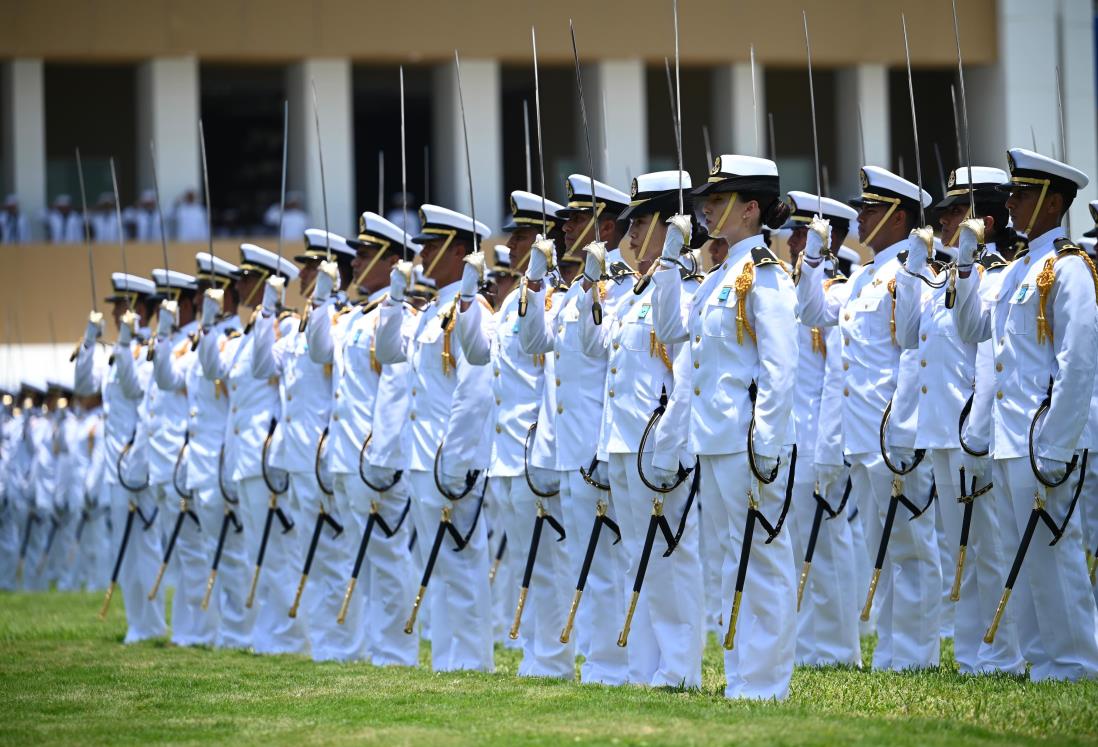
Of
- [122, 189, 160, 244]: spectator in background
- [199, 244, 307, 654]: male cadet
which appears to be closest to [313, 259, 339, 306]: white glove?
[199, 244, 307, 654]: male cadet

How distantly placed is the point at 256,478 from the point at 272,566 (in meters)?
0.55

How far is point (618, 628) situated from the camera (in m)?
8.88

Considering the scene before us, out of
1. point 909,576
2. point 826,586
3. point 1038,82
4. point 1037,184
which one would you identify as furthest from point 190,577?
point 1038,82

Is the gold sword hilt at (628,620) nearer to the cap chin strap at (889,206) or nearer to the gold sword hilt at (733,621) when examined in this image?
the gold sword hilt at (733,621)

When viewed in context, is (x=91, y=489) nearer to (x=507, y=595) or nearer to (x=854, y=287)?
(x=507, y=595)

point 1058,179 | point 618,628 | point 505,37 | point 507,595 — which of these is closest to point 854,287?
point 1058,179

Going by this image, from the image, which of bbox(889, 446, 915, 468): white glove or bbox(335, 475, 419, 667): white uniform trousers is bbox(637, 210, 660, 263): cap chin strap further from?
bbox(335, 475, 419, 667): white uniform trousers

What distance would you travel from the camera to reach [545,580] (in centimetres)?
926


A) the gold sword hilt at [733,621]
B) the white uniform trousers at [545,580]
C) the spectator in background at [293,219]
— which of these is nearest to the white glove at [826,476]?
the white uniform trousers at [545,580]

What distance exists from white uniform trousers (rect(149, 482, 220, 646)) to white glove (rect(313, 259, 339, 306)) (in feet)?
7.11

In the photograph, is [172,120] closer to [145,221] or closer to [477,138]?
[145,221]

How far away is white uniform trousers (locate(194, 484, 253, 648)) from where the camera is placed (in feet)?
39.3

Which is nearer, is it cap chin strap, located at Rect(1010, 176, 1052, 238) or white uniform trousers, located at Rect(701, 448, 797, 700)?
white uniform trousers, located at Rect(701, 448, 797, 700)

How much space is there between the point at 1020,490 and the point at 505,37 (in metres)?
20.2
